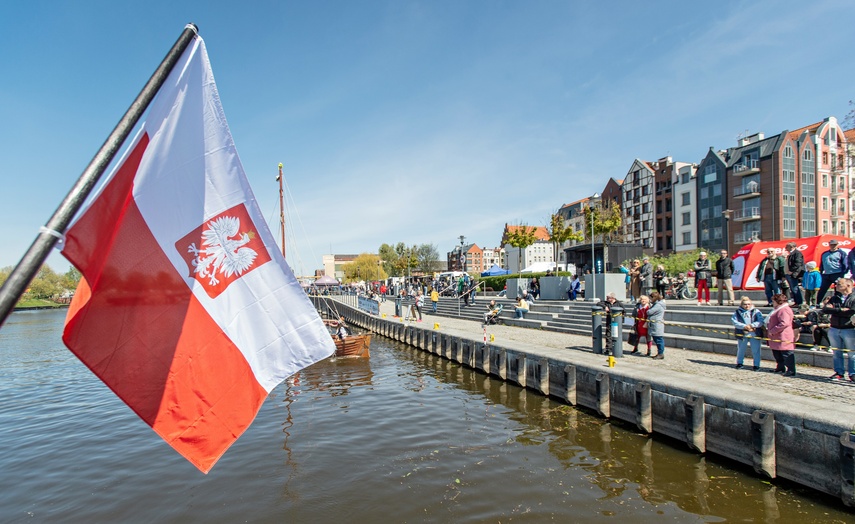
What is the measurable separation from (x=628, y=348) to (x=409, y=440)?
28.3ft

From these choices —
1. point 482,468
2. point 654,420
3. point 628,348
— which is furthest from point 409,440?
point 628,348

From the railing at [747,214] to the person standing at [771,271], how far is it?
163 feet

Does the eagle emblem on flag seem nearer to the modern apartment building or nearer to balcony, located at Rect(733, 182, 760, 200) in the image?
balcony, located at Rect(733, 182, 760, 200)

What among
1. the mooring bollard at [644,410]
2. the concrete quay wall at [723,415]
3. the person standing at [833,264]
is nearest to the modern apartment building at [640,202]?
the person standing at [833,264]

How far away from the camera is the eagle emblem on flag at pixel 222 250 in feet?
12.9

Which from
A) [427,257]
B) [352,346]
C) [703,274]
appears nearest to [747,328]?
[703,274]

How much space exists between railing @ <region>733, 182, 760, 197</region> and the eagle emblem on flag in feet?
224

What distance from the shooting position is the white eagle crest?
3.96 metres

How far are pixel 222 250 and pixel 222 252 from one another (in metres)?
0.02

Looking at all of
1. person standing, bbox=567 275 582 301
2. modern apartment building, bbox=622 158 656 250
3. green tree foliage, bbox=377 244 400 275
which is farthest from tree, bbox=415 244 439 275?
person standing, bbox=567 275 582 301

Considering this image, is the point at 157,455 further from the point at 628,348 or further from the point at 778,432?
the point at 628,348

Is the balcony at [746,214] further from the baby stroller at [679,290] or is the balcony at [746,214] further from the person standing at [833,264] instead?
the person standing at [833,264]

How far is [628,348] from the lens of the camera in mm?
16500

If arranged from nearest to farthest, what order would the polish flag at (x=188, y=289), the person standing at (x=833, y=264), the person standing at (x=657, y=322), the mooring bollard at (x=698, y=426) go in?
the polish flag at (x=188, y=289) < the mooring bollard at (x=698, y=426) < the person standing at (x=833, y=264) < the person standing at (x=657, y=322)
